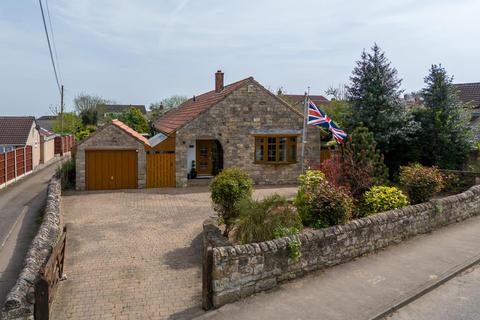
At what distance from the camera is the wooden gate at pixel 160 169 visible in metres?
20.0

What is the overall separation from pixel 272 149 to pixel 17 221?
12.5m

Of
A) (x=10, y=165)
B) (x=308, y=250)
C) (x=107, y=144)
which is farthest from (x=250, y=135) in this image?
(x=10, y=165)

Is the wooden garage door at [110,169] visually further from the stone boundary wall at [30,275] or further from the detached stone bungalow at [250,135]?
the stone boundary wall at [30,275]

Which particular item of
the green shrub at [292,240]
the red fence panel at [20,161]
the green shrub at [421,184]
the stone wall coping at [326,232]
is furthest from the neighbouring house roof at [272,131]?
the red fence panel at [20,161]

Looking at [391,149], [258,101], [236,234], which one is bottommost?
[236,234]

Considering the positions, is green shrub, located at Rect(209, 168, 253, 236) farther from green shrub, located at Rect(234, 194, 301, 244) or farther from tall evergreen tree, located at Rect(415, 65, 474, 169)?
tall evergreen tree, located at Rect(415, 65, 474, 169)

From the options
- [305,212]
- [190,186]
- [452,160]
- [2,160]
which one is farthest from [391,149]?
[2,160]

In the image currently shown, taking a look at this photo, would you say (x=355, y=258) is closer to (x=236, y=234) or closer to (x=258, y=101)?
(x=236, y=234)

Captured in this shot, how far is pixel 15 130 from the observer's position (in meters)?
29.9

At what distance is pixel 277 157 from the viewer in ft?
71.9

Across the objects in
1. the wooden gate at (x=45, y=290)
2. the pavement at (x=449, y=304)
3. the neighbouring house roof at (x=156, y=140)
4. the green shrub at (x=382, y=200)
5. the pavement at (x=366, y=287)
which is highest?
the neighbouring house roof at (x=156, y=140)

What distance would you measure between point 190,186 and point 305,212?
11.0 m

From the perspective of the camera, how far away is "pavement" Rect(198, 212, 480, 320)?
6.97 m

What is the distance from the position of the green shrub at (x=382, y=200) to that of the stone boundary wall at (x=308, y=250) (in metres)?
0.46
